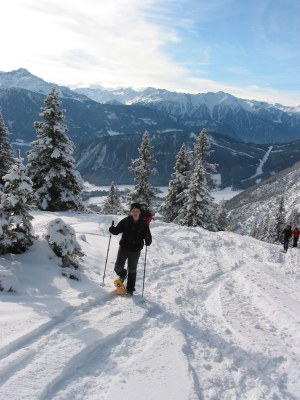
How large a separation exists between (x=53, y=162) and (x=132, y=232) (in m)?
19.5

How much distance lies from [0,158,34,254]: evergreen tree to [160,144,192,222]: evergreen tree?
91.2 ft

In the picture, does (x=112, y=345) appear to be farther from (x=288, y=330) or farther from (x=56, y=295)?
(x=288, y=330)

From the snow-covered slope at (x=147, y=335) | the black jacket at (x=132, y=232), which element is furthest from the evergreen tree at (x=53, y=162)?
the black jacket at (x=132, y=232)

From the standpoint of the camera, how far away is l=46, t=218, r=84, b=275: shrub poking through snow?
9664 mm

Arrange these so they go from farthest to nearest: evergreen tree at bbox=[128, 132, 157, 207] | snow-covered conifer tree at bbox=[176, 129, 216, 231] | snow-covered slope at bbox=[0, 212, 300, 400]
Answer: evergreen tree at bbox=[128, 132, 157, 207]
snow-covered conifer tree at bbox=[176, 129, 216, 231]
snow-covered slope at bbox=[0, 212, 300, 400]

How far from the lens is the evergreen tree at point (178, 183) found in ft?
124

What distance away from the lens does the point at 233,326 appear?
23.0ft

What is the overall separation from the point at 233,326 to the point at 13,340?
4.01 meters

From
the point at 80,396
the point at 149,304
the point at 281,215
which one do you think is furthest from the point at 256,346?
the point at 281,215

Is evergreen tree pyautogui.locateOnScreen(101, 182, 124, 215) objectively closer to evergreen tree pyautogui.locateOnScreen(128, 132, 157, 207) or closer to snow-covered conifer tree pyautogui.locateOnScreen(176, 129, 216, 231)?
evergreen tree pyautogui.locateOnScreen(128, 132, 157, 207)

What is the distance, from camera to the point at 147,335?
614 cm

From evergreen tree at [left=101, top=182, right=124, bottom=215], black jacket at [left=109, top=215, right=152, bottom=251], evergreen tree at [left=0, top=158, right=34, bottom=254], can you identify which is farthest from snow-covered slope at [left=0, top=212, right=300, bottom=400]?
evergreen tree at [left=101, top=182, right=124, bottom=215]

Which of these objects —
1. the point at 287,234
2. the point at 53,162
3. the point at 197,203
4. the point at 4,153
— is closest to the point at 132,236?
the point at 287,234

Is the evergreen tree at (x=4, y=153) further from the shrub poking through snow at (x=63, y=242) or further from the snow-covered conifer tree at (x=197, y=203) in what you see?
the shrub poking through snow at (x=63, y=242)
